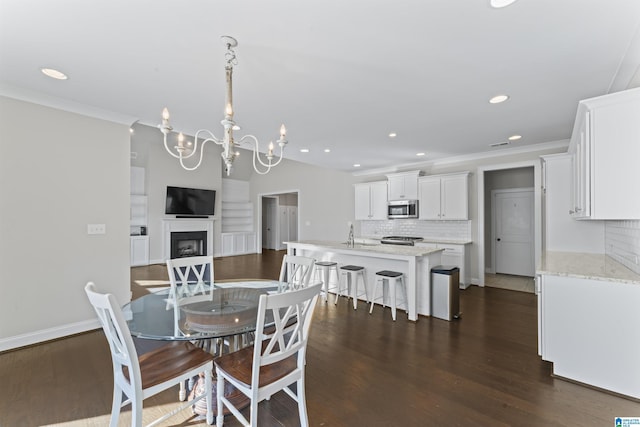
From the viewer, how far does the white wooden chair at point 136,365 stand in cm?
138

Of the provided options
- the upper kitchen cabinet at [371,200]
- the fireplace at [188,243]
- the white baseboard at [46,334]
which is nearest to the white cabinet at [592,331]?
the upper kitchen cabinet at [371,200]

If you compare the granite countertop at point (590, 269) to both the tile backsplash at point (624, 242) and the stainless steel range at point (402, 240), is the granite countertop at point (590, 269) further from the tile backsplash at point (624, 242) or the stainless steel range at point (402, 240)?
the stainless steel range at point (402, 240)

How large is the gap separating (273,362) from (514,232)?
6544mm

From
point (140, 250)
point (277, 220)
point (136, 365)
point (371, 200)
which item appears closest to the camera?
point (136, 365)

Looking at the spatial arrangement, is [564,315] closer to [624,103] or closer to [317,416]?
[624,103]

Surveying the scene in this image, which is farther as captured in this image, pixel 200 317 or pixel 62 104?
pixel 62 104

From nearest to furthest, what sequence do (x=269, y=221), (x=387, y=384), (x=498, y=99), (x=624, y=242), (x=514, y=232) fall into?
(x=387, y=384) < (x=624, y=242) < (x=498, y=99) < (x=514, y=232) < (x=269, y=221)

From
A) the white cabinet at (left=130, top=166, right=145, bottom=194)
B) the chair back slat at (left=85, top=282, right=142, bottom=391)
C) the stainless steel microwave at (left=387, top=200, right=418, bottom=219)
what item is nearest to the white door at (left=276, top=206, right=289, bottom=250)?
the white cabinet at (left=130, top=166, right=145, bottom=194)

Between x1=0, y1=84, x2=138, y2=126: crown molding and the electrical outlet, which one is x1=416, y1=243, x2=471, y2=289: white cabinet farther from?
x1=0, y1=84, x2=138, y2=126: crown molding

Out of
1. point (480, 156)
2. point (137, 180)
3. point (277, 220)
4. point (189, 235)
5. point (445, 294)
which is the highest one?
point (480, 156)

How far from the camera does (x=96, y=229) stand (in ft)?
10.6

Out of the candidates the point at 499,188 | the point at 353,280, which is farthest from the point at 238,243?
the point at 499,188

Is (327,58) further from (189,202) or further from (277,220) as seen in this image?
(277,220)

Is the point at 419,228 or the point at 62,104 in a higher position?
the point at 62,104
